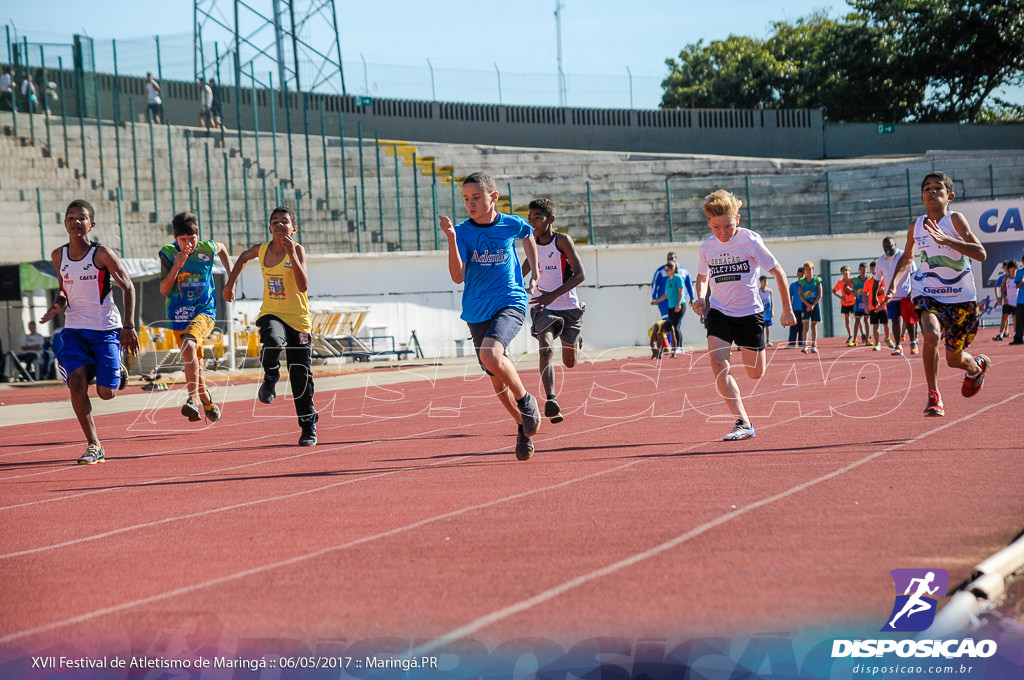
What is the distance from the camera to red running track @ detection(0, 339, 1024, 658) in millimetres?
4023

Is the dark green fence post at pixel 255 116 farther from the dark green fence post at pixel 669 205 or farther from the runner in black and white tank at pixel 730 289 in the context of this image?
the runner in black and white tank at pixel 730 289

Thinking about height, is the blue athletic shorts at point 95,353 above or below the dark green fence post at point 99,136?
below

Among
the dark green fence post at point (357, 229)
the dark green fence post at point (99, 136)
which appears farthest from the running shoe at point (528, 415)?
the dark green fence post at point (99, 136)

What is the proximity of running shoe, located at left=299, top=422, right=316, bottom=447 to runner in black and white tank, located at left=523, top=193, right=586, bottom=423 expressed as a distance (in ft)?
7.17

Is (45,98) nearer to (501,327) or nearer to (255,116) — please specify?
(255,116)

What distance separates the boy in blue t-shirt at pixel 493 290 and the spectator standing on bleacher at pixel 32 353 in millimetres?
17377

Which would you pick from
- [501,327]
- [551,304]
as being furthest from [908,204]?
[501,327]

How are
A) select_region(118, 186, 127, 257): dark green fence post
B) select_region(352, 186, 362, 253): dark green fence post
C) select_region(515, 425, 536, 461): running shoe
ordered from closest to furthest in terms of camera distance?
select_region(515, 425, 536, 461): running shoe
select_region(118, 186, 127, 257): dark green fence post
select_region(352, 186, 362, 253): dark green fence post

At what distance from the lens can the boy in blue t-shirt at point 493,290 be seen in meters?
7.85

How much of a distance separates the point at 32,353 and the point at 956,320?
19.2 m

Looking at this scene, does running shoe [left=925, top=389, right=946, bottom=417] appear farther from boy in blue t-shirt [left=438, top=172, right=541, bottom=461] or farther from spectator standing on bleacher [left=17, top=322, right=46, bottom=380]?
spectator standing on bleacher [left=17, top=322, right=46, bottom=380]

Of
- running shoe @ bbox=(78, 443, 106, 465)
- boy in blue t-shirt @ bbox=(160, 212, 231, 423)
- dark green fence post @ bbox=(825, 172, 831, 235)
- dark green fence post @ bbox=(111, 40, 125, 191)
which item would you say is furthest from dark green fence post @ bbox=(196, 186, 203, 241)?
dark green fence post @ bbox=(825, 172, 831, 235)

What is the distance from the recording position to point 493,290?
316 inches

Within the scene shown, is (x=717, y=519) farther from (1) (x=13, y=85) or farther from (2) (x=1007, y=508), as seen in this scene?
(1) (x=13, y=85)
